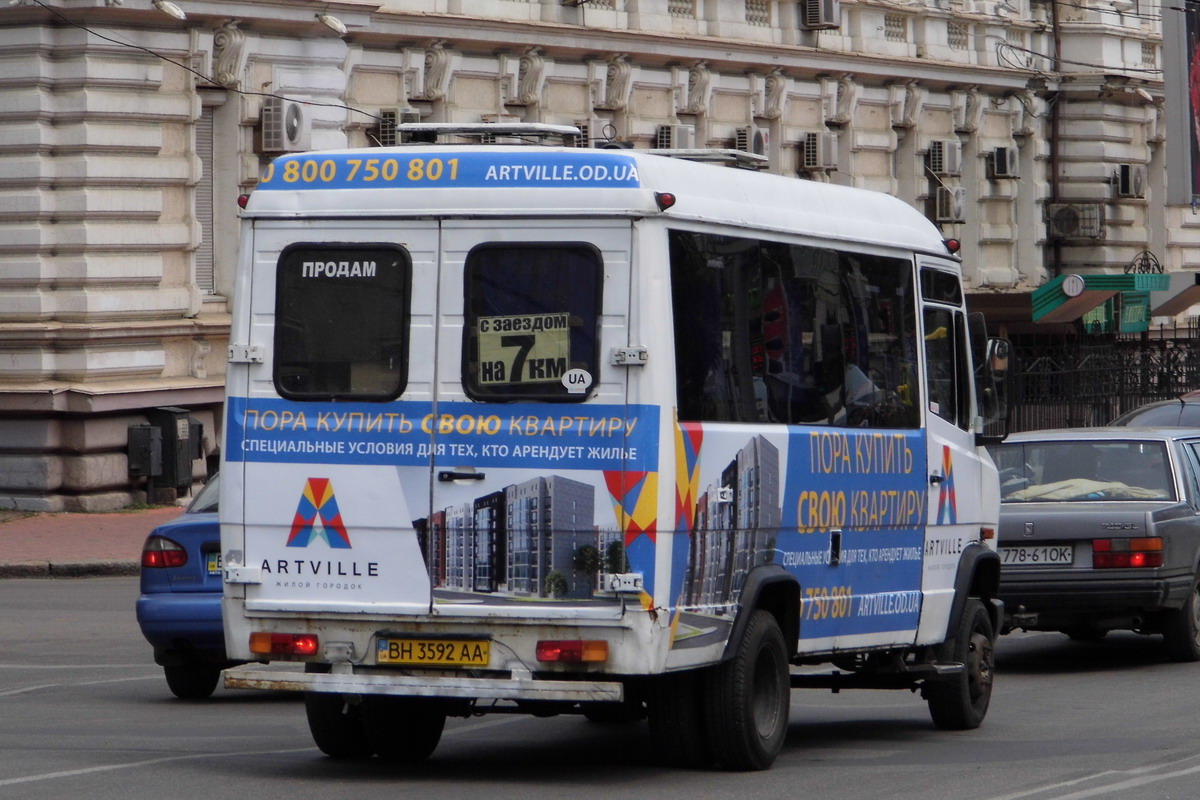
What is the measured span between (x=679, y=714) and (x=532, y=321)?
1779 millimetres

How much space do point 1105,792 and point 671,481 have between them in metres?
2.23

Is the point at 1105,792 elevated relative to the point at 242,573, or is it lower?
lower

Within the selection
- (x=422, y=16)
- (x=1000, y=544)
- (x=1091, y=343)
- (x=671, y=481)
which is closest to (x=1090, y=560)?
(x=1000, y=544)

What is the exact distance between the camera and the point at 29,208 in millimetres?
23578

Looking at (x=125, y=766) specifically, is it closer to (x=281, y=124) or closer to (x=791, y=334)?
(x=791, y=334)

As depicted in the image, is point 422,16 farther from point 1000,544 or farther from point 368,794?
point 368,794

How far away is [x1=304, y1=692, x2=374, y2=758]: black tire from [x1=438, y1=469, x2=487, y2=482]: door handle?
1.43m

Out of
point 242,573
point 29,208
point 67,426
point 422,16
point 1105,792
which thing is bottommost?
point 1105,792

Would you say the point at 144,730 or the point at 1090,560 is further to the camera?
the point at 1090,560

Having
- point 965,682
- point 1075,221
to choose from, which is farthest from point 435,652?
point 1075,221

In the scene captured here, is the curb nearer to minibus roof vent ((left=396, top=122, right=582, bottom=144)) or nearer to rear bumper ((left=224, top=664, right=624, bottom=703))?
minibus roof vent ((left=396, top=122, right=582, bottom=144))

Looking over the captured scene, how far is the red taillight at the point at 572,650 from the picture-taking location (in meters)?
8.53

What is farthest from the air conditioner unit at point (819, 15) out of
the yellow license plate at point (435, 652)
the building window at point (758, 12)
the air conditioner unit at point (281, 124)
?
the yellow license plate at point (435, 652)

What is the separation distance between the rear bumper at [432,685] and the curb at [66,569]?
1145cm
